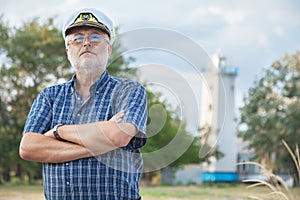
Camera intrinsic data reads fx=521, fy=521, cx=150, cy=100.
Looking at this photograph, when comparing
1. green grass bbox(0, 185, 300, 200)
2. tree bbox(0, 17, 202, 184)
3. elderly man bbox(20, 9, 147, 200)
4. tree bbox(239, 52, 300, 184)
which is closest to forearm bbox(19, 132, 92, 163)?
elderly man bbox(20, 9, 147, 200)

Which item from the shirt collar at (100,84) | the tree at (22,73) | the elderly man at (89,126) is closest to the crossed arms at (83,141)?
the elderly man at (89,126)

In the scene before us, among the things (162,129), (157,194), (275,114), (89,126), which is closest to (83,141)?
(89,126)

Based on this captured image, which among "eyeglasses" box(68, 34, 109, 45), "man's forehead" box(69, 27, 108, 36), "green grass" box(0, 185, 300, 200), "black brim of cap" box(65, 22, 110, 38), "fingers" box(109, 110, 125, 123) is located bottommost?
"green grass" box(0, 185, 300, 200)

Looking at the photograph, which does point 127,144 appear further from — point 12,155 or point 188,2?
point 188,2

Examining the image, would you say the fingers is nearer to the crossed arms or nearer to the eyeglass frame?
the crossed arms

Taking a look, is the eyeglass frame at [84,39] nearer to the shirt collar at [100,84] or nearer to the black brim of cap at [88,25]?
the black brim of cap at [88,25]

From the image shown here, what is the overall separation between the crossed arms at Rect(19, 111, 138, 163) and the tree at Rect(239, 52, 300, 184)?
22.1m

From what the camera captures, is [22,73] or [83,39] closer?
[83,39]

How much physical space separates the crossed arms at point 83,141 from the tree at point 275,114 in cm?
2208

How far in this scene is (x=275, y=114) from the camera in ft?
78.4

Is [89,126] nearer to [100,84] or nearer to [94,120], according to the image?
[94,120]

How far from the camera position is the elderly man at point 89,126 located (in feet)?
6.15

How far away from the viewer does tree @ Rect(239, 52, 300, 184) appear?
924 inches

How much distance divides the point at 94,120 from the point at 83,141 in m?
0.12
